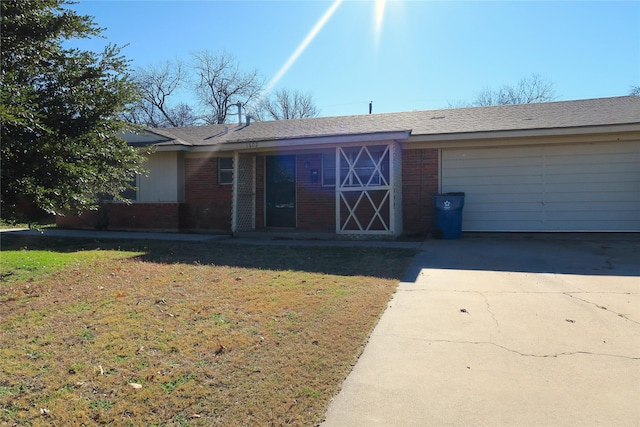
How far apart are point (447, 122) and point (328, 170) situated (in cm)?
377

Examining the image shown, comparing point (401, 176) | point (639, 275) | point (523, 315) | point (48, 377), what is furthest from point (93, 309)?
point (401, 176)

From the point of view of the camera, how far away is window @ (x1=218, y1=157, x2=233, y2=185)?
1352 centimetres

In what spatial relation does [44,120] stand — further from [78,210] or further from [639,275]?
[639,275]

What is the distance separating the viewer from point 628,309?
15.8 ft

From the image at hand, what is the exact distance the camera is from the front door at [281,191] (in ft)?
43.0

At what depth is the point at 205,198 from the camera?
1365 centimetres

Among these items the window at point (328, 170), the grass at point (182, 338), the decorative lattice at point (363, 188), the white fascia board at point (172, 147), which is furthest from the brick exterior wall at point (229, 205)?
the grass at point (182, 338)

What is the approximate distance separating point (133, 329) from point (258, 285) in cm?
208

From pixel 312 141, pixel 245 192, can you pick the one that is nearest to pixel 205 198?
pixel 245 192

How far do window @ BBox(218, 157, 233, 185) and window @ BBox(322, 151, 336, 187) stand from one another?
3.08 m

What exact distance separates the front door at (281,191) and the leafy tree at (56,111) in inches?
251

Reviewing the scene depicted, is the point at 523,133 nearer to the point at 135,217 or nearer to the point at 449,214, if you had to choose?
the point at 449,214

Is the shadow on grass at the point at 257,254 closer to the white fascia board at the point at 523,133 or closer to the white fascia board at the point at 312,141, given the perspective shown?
the white fascia board at the point at 312,141

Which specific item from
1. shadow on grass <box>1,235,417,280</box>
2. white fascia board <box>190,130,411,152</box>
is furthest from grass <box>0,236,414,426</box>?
white fascia board <box>190,130,411,152</box>
